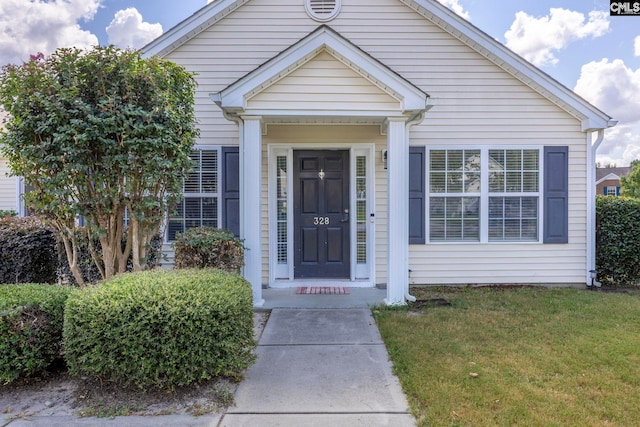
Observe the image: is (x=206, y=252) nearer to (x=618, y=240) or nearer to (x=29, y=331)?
(x=29, y=331)

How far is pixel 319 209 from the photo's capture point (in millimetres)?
5824

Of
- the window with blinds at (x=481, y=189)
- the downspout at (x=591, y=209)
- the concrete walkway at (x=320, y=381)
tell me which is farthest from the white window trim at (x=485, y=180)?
the concrete walkway at (x=320, y=381)

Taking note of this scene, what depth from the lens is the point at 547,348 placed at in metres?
3.37

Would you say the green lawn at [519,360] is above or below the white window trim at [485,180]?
below

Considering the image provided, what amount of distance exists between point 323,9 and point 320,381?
5.60 metres

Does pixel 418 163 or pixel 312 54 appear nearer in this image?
pixel 312 54

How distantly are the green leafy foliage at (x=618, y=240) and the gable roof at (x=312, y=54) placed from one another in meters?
3.98

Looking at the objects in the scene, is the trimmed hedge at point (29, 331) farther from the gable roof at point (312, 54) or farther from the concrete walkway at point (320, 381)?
the gable roof at point (312, 54)

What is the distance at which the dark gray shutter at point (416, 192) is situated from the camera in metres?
5.78

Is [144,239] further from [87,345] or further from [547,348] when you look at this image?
[547,348]

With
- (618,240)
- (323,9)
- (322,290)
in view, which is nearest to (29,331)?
(322,290)

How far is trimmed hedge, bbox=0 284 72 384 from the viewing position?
8.18ft

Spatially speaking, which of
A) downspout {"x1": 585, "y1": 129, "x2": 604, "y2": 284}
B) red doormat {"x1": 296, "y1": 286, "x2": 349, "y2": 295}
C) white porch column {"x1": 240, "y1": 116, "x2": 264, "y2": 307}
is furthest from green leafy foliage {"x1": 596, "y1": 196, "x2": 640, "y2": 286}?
white porch column {"x1": 240, "y1": 116, "x2": 264, "y2": 307}

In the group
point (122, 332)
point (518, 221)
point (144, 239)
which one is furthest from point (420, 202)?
point (122, 332)
